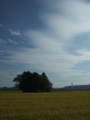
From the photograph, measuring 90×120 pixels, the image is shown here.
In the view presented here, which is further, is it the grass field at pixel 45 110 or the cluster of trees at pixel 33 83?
the cluster of trees at pixel 33 83

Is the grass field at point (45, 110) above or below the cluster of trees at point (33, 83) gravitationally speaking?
below

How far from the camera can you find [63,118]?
16453mm

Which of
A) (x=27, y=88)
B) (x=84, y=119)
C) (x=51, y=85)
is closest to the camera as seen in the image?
(x=84, y=119)

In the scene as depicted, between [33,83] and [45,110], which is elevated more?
[33,83]

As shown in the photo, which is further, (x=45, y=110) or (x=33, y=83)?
(x=33, y=83)

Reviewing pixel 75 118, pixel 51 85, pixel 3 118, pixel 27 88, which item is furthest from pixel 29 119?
pixel 51 85

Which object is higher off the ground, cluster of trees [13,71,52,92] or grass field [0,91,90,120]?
cluster of trees [13,71,52,92]

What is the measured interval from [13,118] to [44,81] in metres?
113

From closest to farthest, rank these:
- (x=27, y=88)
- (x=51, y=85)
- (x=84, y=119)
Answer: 1. (x=84, y=119)
2. (x=27, y=88)
3. (x=51, y=85)

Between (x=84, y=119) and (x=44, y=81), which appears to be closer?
(x=84, y=119)

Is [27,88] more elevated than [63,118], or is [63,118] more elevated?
[27,88]

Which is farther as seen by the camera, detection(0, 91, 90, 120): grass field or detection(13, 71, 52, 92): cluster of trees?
detection(13, 71, 52, 92): cluster of trees

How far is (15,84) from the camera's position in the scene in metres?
145

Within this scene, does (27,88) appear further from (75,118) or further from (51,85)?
(75,118)
